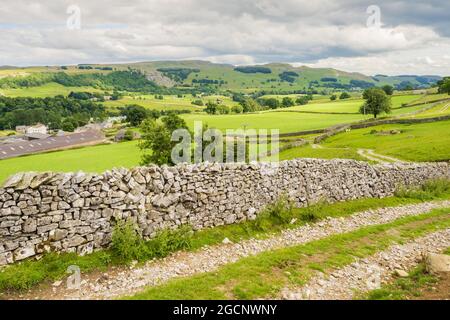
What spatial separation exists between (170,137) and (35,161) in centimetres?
3035

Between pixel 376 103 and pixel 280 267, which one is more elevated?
pixel 376 103

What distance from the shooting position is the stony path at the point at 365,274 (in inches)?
353

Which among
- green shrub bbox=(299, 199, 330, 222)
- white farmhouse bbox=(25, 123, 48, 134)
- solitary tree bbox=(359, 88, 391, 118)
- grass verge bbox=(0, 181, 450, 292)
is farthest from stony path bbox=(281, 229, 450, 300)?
white farmhouse bbox=(25, 123, 48, 134)

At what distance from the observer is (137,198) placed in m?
11.8

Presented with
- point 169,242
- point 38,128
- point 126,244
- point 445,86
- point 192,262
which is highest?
point 445,86

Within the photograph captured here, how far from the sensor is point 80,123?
168000 mm

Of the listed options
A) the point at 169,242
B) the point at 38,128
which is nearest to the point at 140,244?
the point at 169,242

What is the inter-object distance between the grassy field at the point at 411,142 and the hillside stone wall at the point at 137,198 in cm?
2124

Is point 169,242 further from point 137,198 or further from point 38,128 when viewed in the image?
point 38,128

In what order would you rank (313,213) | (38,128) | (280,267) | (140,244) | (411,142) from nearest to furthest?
(280,267), (140,244), (313,213), (411,142), (38,128)

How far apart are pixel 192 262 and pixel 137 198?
3.04 meters

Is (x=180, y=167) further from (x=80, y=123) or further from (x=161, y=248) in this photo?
(x=80, y=123)

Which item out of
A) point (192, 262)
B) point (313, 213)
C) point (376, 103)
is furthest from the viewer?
point (376, 103)
